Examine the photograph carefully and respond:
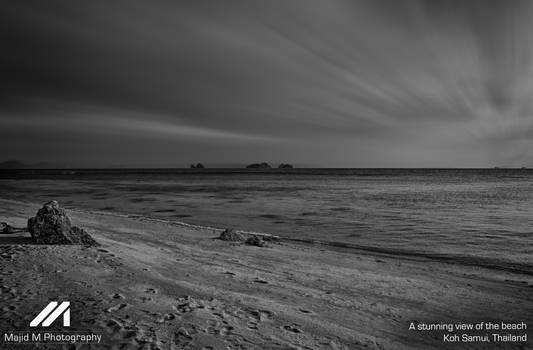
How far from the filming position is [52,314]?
13.6ft

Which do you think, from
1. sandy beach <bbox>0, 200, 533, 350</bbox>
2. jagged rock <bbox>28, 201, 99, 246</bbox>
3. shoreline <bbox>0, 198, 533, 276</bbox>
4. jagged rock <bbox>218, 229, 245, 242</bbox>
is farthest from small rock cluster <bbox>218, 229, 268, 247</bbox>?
jagged rock <bbox>28, 201, 99, 246</bbox>

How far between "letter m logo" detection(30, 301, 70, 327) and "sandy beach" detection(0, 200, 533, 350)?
87mm

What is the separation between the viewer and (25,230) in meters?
9.27

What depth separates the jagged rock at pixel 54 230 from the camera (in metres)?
7.54

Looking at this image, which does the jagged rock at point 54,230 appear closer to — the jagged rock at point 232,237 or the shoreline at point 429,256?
the jagged rock at point 232,237

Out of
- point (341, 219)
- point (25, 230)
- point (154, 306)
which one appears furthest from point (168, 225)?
point (154, 306)

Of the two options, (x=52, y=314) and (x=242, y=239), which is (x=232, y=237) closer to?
(x=242, y=239)

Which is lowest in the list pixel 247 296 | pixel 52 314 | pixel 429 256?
pixel 429 256

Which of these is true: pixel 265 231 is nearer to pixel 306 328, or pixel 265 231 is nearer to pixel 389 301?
pixel 389 301

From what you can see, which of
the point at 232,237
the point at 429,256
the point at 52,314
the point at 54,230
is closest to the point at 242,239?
the point at 232,237

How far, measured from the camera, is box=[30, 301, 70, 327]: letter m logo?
394 centimetres

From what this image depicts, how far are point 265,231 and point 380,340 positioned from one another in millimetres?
10609

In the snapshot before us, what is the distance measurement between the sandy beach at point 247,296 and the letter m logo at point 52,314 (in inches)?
3.4

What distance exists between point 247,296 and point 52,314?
2697 mm
